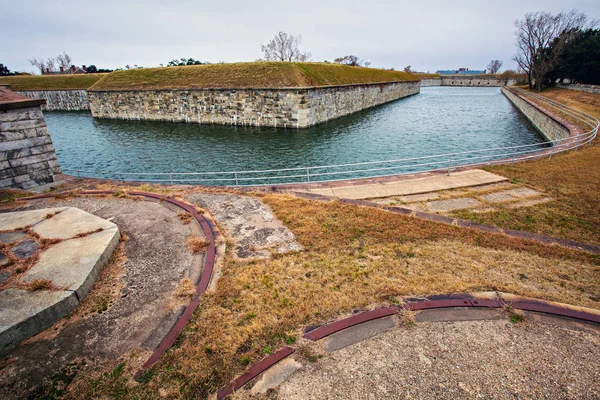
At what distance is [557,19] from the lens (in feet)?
164

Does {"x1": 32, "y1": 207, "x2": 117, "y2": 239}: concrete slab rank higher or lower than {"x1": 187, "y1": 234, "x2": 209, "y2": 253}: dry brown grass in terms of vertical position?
higher

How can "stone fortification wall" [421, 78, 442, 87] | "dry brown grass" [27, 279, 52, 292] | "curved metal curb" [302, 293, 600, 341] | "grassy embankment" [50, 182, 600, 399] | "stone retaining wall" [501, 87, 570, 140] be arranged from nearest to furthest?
"grassy embankment" [50, 182, 600, 399] → "curved metal curb" [302, 293, 600, 341] → "dry brown grass" [27, 279, 52, 292] → "stone retaining wall" [501, 87, 570, 140] → "stone fortification wall" [421, 78, 442, 87]

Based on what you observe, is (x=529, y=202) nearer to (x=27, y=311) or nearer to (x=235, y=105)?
(x=27, y=311)

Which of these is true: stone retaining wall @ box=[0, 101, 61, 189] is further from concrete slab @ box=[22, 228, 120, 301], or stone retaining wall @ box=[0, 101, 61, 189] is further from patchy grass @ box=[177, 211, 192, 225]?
patchy grass @ box=[177, 211, 192, 225]

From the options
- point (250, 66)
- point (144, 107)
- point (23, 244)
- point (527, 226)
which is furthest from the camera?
point (144, 107)

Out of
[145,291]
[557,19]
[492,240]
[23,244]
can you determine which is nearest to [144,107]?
[23,244]

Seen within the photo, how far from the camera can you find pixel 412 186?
11969 mm

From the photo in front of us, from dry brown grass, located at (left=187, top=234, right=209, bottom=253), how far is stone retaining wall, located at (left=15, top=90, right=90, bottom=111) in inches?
2442

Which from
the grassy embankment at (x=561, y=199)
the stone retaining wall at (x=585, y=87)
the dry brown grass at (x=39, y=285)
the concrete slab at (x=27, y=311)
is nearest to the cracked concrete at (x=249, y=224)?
the concrete slab at (x=27, y=311)

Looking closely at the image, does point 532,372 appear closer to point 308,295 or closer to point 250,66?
point 308,295

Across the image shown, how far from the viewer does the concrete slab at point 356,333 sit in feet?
15.4

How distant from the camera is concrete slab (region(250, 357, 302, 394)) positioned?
13.3ft

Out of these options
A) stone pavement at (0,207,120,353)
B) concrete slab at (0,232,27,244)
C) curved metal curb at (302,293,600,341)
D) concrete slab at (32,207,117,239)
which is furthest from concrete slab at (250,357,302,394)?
concrete slab at (0,232,27,244)

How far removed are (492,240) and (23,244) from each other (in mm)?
11558
